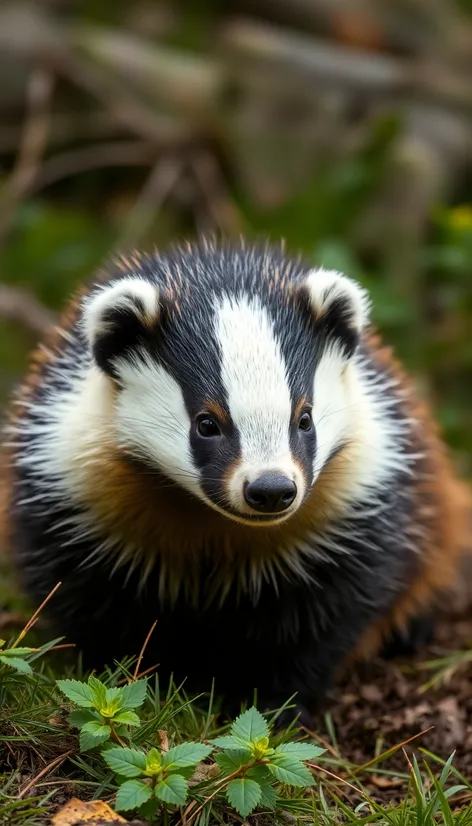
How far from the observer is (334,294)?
4055mm

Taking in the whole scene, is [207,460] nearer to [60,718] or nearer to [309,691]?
[60,718]

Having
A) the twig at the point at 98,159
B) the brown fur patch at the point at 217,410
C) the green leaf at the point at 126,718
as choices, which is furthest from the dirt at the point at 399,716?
the twig at the point at 98,159

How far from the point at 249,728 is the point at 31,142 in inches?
291

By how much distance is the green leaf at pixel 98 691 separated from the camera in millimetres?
3334

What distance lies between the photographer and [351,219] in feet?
30.0

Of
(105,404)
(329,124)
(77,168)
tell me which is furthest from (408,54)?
(105,404)

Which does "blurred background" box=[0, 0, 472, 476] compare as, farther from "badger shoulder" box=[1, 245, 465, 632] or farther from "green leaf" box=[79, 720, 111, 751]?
"green leaf" box=[79, 720, 111, 751]

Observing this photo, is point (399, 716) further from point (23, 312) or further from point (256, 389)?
point (23, 312)

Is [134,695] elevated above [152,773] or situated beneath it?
elevated above

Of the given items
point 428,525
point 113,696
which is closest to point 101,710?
point 113,696

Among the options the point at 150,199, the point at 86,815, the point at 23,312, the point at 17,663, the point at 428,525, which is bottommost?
the point at 86,815

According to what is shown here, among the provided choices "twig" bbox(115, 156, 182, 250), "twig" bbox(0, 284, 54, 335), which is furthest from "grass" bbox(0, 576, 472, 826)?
"twig" bbox(115, 156, 182, 250)

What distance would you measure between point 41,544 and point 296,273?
5.15 feet

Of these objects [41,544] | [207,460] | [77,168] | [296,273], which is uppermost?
[77,168]
